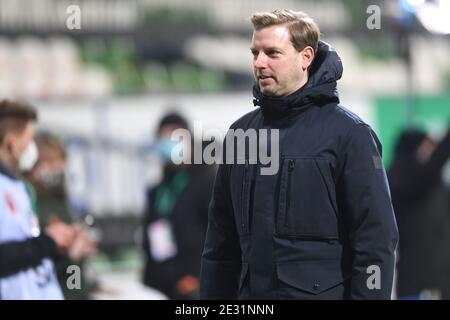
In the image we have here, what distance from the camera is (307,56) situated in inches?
161

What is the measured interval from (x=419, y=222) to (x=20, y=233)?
280 centimetres

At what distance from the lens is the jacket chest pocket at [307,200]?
3.93 m

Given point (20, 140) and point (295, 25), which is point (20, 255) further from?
point (295, 25)

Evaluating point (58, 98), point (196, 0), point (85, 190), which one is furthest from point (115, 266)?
point (196, 0)

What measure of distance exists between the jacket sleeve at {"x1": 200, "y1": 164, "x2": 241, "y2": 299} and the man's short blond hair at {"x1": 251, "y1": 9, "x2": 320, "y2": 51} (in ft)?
1.72

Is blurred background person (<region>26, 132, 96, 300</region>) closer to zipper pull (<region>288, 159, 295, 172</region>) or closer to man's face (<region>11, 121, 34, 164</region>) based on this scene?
man's face (<region>11, 121, 34, 164</region>)

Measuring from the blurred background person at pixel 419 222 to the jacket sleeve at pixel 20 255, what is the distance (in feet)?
8.24

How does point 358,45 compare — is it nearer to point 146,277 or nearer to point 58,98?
point 58,98

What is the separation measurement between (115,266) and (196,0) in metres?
4.86

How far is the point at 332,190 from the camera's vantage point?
396cm

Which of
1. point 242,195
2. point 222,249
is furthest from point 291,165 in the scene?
point 222,249

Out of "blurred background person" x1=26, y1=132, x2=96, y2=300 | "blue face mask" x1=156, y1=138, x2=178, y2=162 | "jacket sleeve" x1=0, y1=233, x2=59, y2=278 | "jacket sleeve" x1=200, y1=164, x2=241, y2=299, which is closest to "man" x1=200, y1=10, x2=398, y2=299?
"jacket sleeve" x1=200, y1=164, x2=241, y2=299

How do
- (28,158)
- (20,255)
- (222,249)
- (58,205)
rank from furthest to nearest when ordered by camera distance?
(58,205)
(28,158)
(20,255)
(222,249)

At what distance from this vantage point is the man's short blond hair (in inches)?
159
